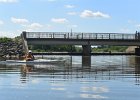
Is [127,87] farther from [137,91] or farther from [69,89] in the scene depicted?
[69,89]

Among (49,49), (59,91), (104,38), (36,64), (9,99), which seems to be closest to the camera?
(9,99)

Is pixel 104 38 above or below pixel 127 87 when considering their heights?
above

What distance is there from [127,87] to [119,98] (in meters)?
4.99

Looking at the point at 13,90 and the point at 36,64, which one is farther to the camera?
the point at 36,64

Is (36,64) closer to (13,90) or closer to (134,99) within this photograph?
(13,90)

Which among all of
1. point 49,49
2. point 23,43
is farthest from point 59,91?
point 49,49

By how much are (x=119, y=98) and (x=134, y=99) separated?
0.69m

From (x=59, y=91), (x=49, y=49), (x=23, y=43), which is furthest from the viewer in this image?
(x=49, y=49)

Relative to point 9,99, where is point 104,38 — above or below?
above

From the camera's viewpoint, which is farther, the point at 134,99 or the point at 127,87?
the point at 127,87

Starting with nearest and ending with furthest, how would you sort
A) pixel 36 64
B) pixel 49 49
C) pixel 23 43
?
pixel 36 64
pixel 23 43
pixel 49 49

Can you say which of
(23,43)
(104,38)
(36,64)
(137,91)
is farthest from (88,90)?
(104,38)

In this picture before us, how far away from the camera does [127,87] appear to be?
83.3 ft

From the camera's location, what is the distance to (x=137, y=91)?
23469mm
